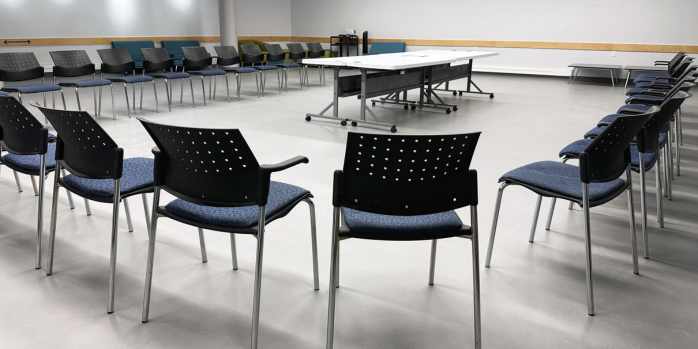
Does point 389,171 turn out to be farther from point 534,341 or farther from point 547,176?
point 547,176

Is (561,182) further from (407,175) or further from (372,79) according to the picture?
(372,79)

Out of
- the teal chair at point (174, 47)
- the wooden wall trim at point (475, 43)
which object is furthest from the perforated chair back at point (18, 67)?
the teal chair at point (174, 47)

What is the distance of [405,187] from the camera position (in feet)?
5.74

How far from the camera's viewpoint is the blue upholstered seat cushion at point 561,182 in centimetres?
224

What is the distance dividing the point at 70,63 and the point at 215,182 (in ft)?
19.9

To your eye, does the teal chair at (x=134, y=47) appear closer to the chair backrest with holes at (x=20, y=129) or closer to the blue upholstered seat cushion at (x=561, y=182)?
the chair backrest with holes at (x=20, y=129)

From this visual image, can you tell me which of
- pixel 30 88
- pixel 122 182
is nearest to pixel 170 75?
pixel 30 88

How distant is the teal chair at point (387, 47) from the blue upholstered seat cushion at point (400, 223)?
1198cm

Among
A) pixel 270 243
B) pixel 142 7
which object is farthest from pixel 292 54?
pixel 270 243

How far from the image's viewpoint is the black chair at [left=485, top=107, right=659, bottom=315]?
6.87ft

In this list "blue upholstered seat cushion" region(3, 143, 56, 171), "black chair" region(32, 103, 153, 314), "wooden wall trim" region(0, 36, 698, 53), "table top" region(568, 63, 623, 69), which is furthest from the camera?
"table top" region(568, 63, 623, 69)

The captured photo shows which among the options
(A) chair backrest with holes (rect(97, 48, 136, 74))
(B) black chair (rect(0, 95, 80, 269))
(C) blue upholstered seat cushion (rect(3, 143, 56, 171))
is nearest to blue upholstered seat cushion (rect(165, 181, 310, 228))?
(B) black chair (rect(0, 95, 80, 269))

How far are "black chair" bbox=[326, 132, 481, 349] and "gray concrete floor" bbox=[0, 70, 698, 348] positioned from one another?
32cm

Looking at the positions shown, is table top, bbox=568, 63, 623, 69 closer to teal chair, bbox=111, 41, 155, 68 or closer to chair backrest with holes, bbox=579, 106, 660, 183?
chair backrest with holes, bbox=579, 106, 660, 183
